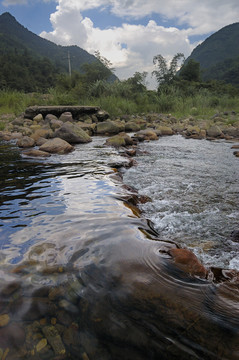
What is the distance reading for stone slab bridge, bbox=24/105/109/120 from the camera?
33.0 feet

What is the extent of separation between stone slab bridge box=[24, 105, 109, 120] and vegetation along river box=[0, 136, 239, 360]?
8.40 meters

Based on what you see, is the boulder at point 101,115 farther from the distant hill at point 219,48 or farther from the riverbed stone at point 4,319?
the distant hill at point 219,48

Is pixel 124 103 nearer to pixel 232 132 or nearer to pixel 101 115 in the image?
pixel 101 115

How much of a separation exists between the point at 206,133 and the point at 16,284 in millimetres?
8525

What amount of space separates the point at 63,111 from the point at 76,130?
4.20m

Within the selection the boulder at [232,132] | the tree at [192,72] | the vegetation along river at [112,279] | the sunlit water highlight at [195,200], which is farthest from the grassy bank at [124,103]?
the tree at [192,72]

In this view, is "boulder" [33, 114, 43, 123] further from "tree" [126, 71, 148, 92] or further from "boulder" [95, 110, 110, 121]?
"tree" [126, 71, 148, 92]

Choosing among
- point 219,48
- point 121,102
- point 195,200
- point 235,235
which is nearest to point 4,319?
point 235,235

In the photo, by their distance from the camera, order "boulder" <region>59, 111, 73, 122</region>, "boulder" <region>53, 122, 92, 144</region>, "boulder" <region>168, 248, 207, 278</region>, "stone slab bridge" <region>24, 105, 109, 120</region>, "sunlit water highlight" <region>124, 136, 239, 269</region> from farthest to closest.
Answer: "stone slab bridge" <region>24, 105, 109, 120</region>, "boulder" <region>59, 111, 73, 122</region>, "boulder" <region>53, 122, 92, 144</region>, "sunlit water highlight" <region>124, 136, 239, 269</region>, "boulder" <region>168, 248, 207, 278</region>

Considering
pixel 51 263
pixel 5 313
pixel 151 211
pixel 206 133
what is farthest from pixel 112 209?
pixel 206 133

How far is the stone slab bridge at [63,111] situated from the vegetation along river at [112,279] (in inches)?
331

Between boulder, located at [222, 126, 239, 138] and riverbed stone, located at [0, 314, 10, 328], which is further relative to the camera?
boulder, located at [222, 126, 239, 138]

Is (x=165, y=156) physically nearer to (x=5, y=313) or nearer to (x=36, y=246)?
(x=36, y=246)

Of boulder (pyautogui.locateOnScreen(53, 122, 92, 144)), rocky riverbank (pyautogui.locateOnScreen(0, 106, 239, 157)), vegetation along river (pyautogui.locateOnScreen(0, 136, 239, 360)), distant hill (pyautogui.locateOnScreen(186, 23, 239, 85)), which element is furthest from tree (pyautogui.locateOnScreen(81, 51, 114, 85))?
distant hill (pyautogui.locateOnScreen(186, 23, 239, 85))
